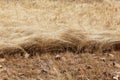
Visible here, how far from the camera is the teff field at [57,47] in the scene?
3734 millimetres

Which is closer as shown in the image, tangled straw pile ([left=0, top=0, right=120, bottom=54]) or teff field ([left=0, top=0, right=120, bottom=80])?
teff field ([left=0, top=0, right=120, bottom=80])

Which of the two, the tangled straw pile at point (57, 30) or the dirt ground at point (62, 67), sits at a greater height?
the tangled straw pile at point (57, 30)

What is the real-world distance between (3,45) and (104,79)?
1.19 meters

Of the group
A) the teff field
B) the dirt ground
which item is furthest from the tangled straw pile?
the dirt ground

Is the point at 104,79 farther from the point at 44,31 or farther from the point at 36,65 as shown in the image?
the point at 44,31

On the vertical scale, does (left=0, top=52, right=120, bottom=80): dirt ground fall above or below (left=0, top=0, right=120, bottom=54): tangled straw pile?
below

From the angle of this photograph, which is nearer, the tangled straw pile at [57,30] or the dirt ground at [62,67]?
the dirt ground at [62,67]

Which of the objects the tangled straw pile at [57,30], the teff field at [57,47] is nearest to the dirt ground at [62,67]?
the teff field at [57,47]

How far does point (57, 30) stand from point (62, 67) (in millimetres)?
766

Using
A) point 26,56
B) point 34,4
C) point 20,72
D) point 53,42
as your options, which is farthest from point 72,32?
point 34,4

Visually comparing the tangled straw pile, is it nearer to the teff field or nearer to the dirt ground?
the teff field

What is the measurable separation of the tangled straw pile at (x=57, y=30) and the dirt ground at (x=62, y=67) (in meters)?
0.11

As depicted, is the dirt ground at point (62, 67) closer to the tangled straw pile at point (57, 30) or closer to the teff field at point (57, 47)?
the teff field at point (57, 47)

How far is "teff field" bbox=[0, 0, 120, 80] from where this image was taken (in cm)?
373
